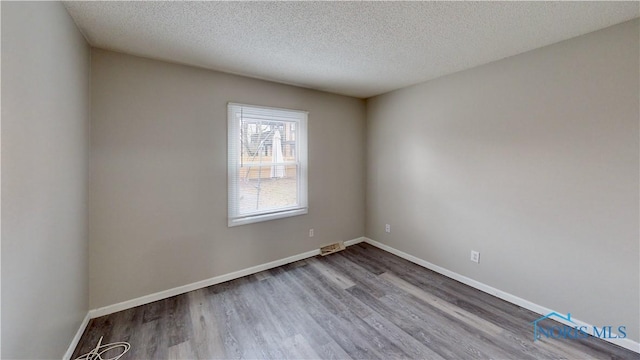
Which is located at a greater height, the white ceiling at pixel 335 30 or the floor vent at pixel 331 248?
the white ceiling at pixel 335 30

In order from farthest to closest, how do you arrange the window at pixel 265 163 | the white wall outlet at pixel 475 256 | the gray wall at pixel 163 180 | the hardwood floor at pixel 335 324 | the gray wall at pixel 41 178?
1. the window at pixel 265 163
2. the white wall outlet at pixel 475 256
3. the gray wall at pixel 163 180
4. the hardwood floor at pixel 335 324
5. the gray wall at pixel 41 178

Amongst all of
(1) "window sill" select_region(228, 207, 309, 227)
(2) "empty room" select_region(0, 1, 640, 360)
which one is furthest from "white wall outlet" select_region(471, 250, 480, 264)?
(1) "window sill" select_region(228, 207, 309, 227)

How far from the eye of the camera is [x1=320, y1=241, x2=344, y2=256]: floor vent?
12.3ft

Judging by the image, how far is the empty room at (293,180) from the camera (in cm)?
162

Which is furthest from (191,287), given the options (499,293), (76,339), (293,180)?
(499,293)

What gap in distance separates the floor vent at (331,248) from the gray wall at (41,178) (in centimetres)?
261

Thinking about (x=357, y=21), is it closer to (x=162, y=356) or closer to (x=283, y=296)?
(x=283, y=296)

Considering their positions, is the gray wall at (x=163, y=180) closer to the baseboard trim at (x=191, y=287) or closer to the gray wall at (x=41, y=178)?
the baseboard trim at (x=191, y=287)

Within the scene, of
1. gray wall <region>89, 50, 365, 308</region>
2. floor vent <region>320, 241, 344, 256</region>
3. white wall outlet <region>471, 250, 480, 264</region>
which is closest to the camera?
gray wall <region>89, 50, 365, 308</region>

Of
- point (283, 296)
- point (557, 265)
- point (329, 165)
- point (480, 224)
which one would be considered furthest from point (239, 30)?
point (557, 265)

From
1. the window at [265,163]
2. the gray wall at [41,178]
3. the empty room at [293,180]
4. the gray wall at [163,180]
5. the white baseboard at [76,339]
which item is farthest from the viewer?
the window at [265,163]

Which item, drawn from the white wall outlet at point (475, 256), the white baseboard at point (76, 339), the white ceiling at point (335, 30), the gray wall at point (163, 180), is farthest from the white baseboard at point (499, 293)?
the white baseboard at point (76, 339)

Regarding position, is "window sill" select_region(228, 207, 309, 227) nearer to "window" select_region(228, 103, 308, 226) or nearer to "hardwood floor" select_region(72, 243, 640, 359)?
"window" select_region(228, 103, 308, 226)

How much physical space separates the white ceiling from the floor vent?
2463 mm
